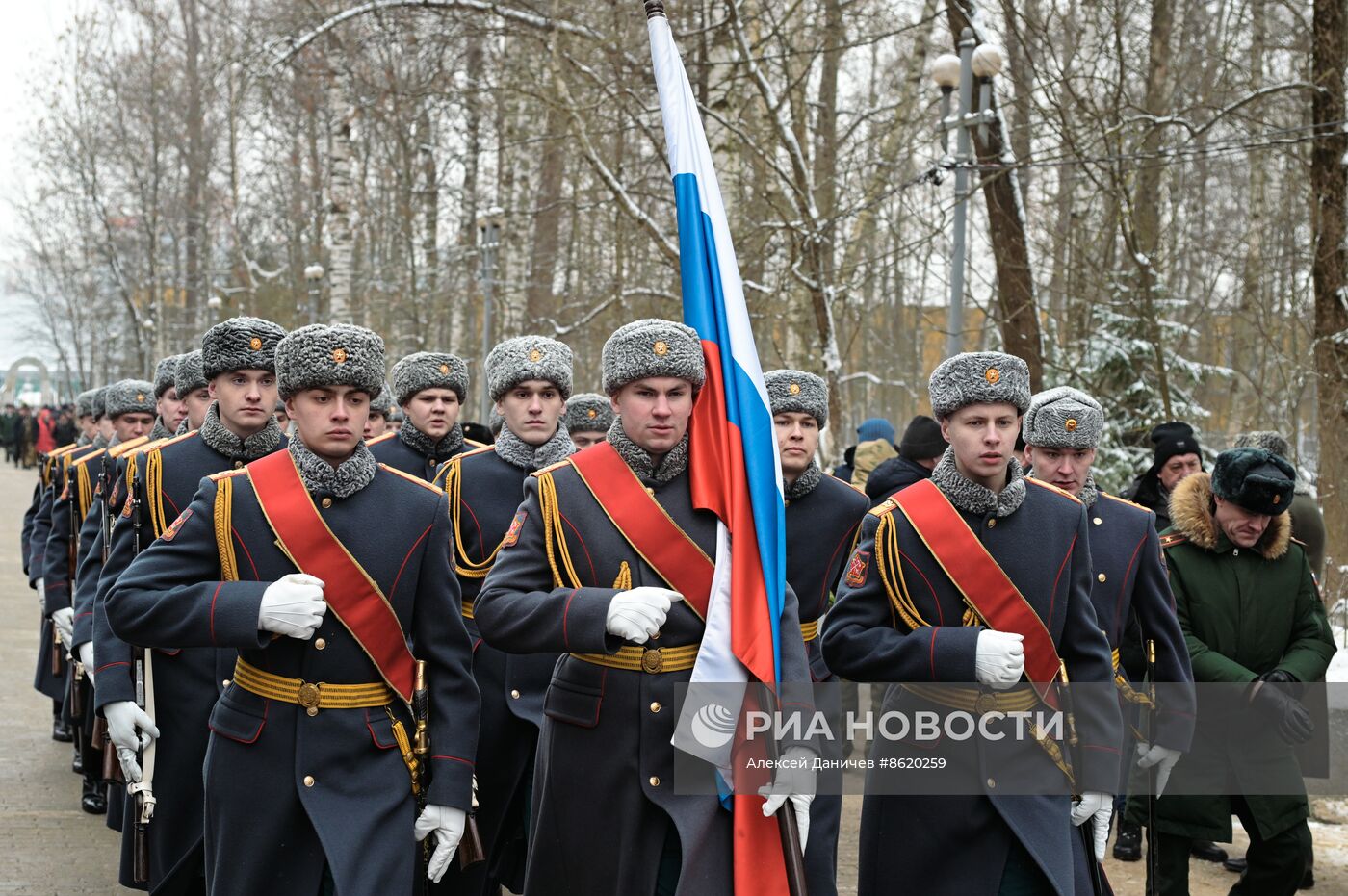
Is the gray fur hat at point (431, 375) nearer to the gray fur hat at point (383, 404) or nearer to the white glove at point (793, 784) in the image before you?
the gray fur hat at point (383, 404)

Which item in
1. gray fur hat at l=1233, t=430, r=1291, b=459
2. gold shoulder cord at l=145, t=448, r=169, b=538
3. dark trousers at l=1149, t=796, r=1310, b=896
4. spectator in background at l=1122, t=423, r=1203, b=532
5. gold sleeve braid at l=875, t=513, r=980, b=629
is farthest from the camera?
gray fur hat at l=1233, t=430, r=1291, b=459

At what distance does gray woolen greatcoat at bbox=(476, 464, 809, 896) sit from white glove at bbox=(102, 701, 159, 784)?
1.36m

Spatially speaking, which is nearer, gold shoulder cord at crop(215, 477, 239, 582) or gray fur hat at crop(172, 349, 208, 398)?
gold shoulder cord at crop(215, 477, 239, 582)

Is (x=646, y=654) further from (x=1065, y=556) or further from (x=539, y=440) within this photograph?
(x=539, y=440)

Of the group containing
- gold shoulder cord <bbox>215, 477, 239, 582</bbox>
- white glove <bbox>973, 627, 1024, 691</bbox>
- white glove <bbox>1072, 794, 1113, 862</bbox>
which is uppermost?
gold shoulder cord <bbox>215, 477, 239, 582</bbox>

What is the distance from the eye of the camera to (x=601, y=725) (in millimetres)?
4184

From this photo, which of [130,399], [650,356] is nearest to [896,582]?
[650,356]

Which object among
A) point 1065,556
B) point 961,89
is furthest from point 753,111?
point 1065,556

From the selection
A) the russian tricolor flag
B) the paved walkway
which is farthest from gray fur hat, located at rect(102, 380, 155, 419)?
Result: the russian tricolor flag

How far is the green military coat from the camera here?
20.4 feet

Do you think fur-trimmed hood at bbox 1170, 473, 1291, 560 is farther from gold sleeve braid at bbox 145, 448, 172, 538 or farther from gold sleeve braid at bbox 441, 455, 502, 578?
gold sleeve braid at bbox 145, 448, 172, 538

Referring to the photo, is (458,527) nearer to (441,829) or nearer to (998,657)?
(441,829)

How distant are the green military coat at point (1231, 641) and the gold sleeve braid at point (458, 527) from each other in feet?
9.35

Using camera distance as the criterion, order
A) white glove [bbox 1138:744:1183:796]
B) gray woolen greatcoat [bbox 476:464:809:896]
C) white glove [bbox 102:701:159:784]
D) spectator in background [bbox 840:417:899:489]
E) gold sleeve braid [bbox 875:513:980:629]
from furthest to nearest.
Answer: spectator in background [bbox 840:417:899:489] → white glove [bbox 1138:744:1183:796] → white glove [bbox 102:701:159:784] → gold sleeve braid [bbox 875:513:980:629] → gray woolen greatcoat [bbox 476:464:809:896]
